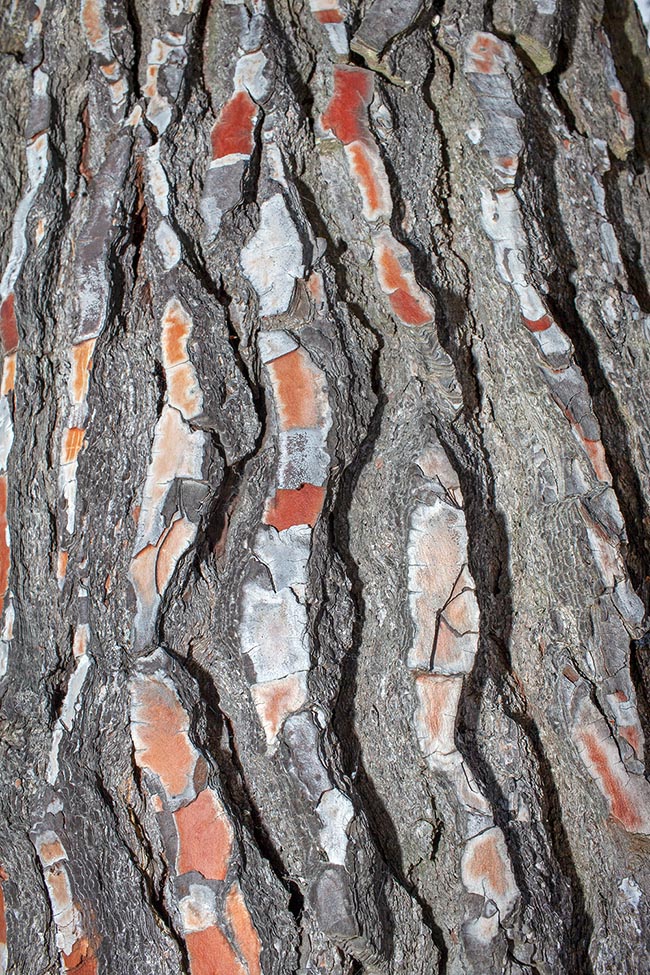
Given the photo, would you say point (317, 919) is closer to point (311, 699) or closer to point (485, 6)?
point (311, 699)

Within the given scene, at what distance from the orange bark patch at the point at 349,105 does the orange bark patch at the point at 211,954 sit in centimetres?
79

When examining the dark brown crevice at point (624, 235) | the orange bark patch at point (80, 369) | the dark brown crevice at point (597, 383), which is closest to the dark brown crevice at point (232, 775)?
the orange bark patch at point (80, 369)

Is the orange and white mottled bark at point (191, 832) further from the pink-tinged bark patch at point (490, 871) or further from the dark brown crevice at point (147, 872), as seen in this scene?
the pink-tinged bark patch at point (490, 871)

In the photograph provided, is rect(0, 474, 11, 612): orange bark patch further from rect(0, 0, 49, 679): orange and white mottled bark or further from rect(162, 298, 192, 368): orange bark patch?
rect(162, 298, 192, 368): orange bark patch

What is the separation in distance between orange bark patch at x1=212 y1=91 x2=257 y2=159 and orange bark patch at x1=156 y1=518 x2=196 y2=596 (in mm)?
390

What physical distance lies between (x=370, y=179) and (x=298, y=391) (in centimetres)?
25

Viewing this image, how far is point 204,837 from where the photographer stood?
0.70m

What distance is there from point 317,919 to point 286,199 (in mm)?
692

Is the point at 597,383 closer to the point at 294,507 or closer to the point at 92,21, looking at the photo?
the point at 294,507

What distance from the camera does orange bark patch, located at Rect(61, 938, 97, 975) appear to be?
0.71 metres

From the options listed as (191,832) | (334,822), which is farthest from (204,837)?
(334,822)

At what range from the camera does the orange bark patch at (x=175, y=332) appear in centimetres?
77

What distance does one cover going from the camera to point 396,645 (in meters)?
0.76

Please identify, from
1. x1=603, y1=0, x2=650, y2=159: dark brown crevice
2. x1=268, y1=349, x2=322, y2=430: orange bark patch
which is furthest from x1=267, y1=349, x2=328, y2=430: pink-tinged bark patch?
x1=603, y1=0, x2=650, y2=159: dark brown crevice
